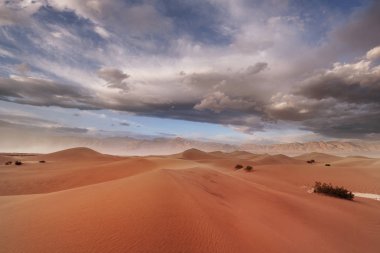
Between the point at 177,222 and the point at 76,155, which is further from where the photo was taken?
the point at 76,155

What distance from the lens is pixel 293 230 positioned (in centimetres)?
869

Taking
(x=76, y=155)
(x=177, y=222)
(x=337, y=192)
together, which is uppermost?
(x=76, y=155)

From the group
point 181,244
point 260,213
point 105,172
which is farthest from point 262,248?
point 105,172

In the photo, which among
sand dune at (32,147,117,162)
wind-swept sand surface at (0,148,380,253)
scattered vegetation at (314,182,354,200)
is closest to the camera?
wind-swept sand surface at (0,148,380,253)

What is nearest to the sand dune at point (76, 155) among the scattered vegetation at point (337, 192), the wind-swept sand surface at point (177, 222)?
the scattered vegetation at point (337, 192)

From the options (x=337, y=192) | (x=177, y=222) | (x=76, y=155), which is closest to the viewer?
(x=177, y=222)

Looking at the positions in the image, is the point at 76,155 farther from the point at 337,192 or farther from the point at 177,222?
the point at 177,222

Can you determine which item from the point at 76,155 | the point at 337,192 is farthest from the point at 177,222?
the point at 76,155

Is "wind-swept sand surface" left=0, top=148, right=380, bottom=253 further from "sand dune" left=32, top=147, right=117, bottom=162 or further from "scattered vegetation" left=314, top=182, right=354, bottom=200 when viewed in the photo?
"sand dune" left=32, top=147, right=117, bottom=162

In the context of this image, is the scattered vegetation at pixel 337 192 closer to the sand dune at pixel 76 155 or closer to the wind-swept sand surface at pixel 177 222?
the wind-swept sand surface at pixel 177 222

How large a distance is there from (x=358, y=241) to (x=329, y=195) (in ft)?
27.2

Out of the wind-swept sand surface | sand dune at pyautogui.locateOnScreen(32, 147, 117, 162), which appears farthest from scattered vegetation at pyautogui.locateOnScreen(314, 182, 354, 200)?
sand dune at pyautogui.locateOnScreen(32, 147, 117, 162)

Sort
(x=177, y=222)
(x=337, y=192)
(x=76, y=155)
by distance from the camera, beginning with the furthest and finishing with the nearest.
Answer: (x=76, y=155), (x=337, y=192), (x=177, y=222)

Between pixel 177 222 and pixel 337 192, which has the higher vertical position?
pixel 177 222
